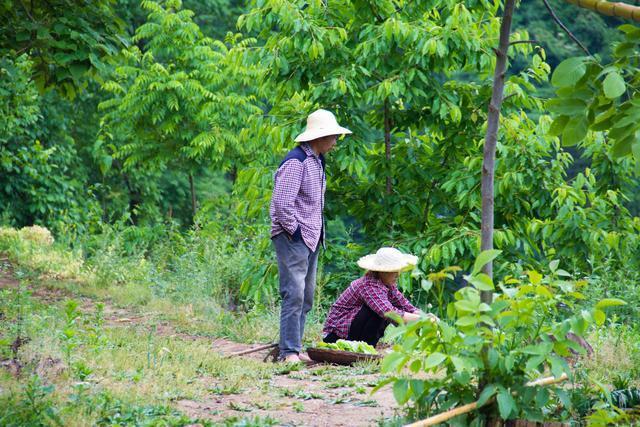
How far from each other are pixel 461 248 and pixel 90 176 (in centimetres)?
1683

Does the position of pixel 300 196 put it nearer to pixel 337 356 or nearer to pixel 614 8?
pixel 337 356

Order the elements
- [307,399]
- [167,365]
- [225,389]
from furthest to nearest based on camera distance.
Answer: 1. [167,365]
2. [225,389]
3. [307,399]

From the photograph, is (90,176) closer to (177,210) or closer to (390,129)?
(177,210)

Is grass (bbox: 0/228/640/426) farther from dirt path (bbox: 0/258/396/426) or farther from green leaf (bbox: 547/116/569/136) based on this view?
green leaf (bbox: 547/116/569/136)

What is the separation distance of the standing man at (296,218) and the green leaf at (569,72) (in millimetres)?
3300

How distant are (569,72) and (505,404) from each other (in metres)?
1.46

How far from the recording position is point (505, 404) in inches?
145

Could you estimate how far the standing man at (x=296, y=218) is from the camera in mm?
6852

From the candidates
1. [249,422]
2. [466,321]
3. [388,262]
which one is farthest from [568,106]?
[388,262]

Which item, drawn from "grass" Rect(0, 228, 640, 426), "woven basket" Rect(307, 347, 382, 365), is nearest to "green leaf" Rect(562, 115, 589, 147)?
"grass" Rect(0, 228, 640, 426)

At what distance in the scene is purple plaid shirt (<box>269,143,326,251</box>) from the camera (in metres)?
6.83

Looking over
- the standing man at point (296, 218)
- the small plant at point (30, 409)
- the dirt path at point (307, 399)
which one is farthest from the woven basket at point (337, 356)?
the small plant at point (30, 409)

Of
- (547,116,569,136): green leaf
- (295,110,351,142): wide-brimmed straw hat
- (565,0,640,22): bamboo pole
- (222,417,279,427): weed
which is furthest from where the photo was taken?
(295,110,351,142): wide-brimmed straw hat

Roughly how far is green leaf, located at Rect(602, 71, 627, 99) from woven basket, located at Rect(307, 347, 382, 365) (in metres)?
3.44
